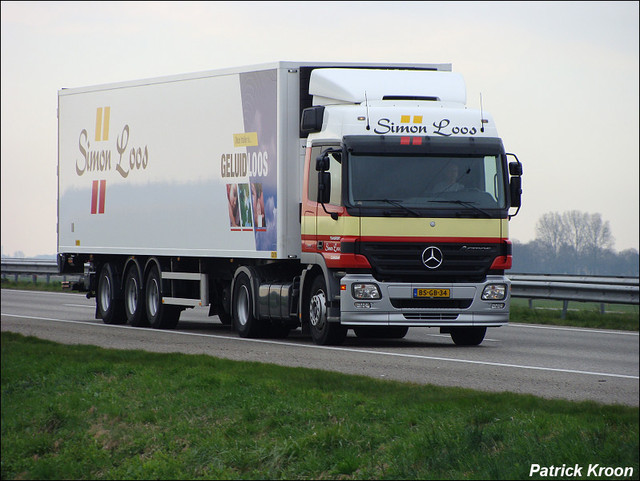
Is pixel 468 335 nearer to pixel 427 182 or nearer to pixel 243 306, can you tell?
pixel 427 182

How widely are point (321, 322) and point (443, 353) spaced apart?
195 cm

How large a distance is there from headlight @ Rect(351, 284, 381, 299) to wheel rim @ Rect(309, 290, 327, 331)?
726mm

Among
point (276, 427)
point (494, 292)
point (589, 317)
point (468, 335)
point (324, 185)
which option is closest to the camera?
point (276, 427)

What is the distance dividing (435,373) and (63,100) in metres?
13.5

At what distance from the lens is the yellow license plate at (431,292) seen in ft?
55.9

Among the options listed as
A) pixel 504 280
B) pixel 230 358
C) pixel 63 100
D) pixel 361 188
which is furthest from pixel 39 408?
pixel 63 100

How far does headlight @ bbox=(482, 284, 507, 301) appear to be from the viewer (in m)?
17.4

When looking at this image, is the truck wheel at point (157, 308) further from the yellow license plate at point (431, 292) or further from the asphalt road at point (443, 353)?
the yellow license plate at point (431, 292)

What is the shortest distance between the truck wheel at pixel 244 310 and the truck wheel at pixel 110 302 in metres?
4.25

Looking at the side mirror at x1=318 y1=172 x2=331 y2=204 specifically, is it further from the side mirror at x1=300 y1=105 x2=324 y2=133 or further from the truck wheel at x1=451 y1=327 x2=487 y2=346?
the truck wheel at x1=451 y1=327 x2=487 y2=346

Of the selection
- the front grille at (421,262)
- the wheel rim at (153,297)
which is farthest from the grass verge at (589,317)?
the wheel rim at (153,297)

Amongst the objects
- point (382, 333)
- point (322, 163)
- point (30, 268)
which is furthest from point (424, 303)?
point (30, 268)

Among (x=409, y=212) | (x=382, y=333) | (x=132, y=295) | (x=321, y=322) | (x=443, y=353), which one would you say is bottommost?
(x=443, y=353)

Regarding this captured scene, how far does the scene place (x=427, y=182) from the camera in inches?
664
